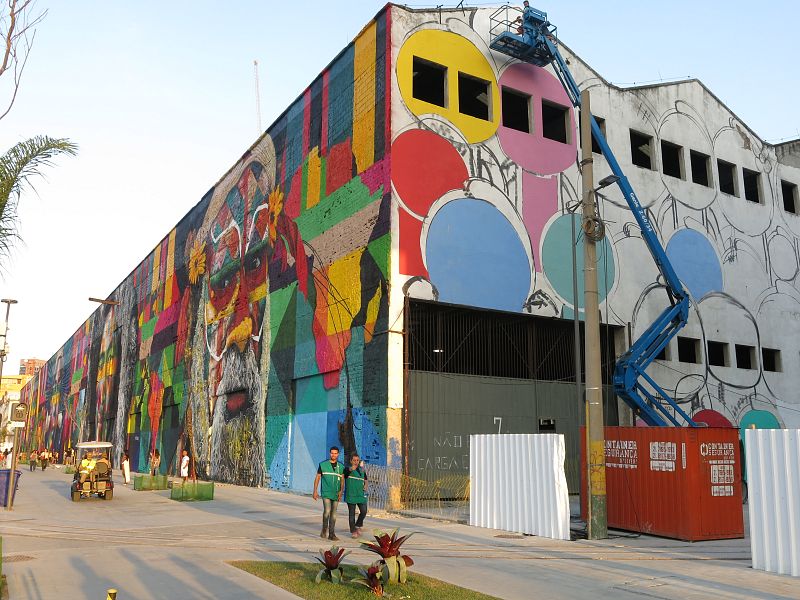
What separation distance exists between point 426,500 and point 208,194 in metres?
28.9

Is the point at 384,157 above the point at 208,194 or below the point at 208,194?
below

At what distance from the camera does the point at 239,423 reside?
3578 centimetres

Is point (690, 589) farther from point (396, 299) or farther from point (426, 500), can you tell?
point (396, 299)

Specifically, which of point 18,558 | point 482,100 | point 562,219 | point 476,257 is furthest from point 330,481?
point 482,100

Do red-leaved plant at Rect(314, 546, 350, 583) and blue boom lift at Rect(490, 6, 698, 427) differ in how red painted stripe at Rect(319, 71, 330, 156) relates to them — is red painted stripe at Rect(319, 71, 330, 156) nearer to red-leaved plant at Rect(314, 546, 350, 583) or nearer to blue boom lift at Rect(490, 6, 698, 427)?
blue boom lift at Rect(490, 6, 698, 427)

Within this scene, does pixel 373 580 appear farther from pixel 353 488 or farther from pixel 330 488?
pixel 353 488

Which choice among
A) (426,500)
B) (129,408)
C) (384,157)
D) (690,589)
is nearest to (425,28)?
(384,157)

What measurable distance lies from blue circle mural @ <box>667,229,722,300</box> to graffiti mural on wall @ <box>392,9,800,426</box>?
7 cm

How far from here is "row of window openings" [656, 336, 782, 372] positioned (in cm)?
3250

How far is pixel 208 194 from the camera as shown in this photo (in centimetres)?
4484

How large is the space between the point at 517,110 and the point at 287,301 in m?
13.3

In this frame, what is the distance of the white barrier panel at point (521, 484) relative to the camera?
15.2m

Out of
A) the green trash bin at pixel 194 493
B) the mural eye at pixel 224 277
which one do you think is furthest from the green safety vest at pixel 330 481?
the mural eye at pixel 224 277

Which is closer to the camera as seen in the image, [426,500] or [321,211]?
[426,500]
